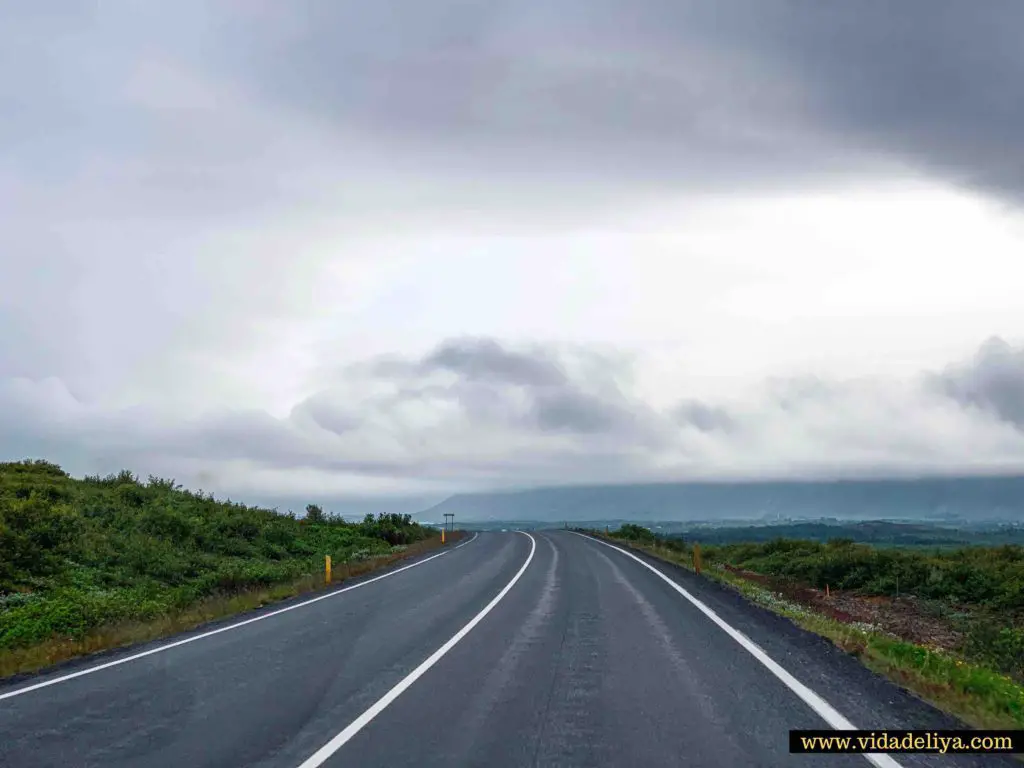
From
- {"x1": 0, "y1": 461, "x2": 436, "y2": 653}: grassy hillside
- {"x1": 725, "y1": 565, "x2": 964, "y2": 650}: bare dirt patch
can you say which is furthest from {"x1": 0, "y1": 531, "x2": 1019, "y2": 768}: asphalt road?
{"x1": 725, "y1": 565, "x2": 964, "y2": 650}: bare dirt patch

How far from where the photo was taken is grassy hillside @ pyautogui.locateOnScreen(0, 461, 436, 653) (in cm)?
1803

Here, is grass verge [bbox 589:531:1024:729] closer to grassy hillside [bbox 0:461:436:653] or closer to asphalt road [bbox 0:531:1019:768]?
asphalt road [bbox 0:531:1019:768]

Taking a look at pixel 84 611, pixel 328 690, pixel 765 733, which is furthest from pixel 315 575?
pixel 765 733

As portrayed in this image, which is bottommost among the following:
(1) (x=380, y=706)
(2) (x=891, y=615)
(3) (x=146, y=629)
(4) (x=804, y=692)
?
(2) (x=891, y=615)

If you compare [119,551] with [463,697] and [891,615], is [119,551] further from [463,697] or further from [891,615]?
[891,615]

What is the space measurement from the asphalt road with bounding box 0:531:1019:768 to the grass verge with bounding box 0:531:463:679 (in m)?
0.96

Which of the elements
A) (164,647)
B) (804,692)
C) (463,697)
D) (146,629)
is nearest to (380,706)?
(463,697)

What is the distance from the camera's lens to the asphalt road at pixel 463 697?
7.14m

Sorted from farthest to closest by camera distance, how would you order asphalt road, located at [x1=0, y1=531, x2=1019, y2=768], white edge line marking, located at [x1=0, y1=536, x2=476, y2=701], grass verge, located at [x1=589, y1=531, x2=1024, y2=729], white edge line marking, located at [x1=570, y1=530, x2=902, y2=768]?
1. white edge line marking, located at [x1=0, y1=536, x2=476, y2=701]
2. grass verge, located at [x1=589, y1=531, x2=1024, y2=729]
3. asphalt road, located at [x1=0, y1=531, x2=1019, y2=768]
4. white edge line marking, located at [x1=570, y1=530, x2=902, y2=768]

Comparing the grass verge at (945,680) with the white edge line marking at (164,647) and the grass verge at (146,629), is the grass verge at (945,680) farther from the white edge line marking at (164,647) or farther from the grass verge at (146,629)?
the grass verge at (146,629)

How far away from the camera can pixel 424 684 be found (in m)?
9.98

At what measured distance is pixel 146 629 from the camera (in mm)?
15922

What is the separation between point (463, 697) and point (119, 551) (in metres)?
23.5

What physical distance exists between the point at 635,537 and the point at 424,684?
62338 millimetres
